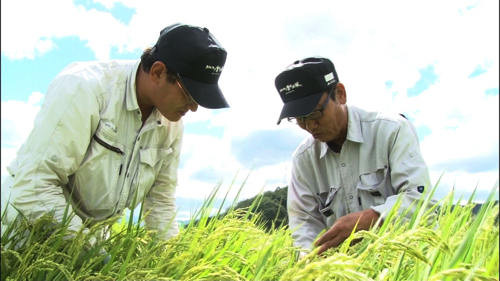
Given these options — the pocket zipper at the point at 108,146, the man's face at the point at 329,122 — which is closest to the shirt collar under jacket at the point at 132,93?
the pocket zipper at the point at 108,146

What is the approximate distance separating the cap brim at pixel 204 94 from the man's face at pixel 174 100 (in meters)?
0.05

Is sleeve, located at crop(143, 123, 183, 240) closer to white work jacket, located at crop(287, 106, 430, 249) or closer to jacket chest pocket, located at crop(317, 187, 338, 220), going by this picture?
white work jacket, located at crop(287, 106, 430, 249)

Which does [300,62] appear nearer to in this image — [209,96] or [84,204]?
[209,96]

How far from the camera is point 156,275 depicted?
1663 millimetres

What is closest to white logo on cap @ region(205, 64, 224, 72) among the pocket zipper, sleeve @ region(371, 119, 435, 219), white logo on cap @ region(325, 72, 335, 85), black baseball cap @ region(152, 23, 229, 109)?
black baseball cap @ region(152, 23, 229, 109)

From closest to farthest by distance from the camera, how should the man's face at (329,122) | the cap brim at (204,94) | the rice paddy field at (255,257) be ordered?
the rice paddy field at (255,257) → the cap brim at (204,94) → the man's face at (329,122)

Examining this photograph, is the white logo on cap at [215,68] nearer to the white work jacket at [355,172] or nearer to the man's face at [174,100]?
the man's face at [174,100]

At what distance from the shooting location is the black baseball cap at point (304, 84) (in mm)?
3325

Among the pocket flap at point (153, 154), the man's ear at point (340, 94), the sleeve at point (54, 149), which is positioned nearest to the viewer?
the sleeve at point (54, 149)

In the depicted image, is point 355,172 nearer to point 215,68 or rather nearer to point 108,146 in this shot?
point 215,68

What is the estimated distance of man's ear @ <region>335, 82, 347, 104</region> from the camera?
3553 millimetres

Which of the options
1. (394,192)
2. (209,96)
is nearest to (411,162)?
(394,192)

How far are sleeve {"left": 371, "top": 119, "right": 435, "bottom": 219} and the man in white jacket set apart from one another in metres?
1.51

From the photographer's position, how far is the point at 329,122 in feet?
11.2
